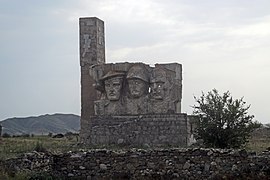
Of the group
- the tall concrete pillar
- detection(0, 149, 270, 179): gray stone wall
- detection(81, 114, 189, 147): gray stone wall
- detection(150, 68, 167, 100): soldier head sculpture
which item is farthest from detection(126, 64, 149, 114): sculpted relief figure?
detection(0, 149, 270, 179): gray stone wall

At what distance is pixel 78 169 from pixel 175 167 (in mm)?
2534

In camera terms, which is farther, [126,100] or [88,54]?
[88,54]

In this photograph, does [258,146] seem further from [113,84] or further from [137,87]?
[113,84]

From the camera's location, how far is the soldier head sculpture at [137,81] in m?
27.6

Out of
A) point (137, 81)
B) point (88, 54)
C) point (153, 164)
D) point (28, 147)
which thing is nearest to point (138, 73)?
point (137, 81)

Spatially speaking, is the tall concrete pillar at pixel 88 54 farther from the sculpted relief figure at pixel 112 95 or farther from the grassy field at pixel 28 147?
the grassy field at pixel 28 147

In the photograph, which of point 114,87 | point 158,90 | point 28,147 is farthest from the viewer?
point 114,87

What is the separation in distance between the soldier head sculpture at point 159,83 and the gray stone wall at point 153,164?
12.6m

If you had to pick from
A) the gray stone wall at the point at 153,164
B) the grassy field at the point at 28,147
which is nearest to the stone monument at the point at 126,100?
the grassy field at the point at 28,147

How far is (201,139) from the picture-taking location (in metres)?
20.0

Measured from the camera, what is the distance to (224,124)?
757 inches

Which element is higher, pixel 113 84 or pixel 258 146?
pixel 113 84

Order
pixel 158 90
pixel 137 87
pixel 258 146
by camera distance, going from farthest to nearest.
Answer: pixel 137 87
pixel 158 90
pixel 258 146

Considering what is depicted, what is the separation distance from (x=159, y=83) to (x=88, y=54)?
18.6ft
